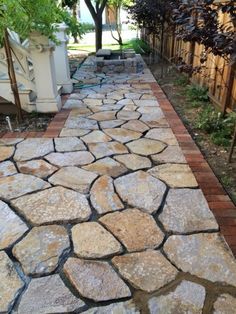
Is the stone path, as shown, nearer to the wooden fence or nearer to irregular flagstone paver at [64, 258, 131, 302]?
irregular flagstone paver at [64, 258, 131, 302]

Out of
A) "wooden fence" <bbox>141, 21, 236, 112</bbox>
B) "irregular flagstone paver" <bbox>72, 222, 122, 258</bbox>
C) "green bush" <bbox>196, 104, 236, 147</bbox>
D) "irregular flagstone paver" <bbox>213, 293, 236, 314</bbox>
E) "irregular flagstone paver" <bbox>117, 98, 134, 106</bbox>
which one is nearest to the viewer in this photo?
"irregular flagstone paver" <bbox>213, 293, 236, 314</bbox>

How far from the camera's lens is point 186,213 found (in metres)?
1.92

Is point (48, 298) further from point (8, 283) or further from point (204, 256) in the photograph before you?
point (204, 256)

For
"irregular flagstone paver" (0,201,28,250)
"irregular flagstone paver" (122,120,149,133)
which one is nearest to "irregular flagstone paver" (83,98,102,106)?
"irregular flagstone paver" (122,120,149,133)

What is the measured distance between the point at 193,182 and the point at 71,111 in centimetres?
221

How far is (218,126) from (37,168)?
6.48ft

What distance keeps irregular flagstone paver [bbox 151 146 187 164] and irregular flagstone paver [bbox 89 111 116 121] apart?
43.8 inches

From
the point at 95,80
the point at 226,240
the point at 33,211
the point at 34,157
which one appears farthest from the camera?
the point at 95,80

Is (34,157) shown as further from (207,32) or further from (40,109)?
(207,32)

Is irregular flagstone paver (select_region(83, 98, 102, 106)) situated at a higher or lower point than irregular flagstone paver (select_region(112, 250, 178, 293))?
higher

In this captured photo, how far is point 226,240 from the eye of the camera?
170 cm

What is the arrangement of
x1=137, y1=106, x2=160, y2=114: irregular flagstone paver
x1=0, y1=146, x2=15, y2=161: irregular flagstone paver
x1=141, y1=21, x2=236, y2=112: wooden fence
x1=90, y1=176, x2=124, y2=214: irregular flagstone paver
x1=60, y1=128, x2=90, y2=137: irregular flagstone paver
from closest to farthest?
x1=90, y1=176, x2=124, y2=214: irregular flagstone paver, x1=0, y1=146, x2=15, y2=161: irregular flagstone paver, x1=60, y1=128, x2=90, y2=137: irregular flagstone paver, x1=141, y1=21, x2=236, y2=112: wooden fence, x1=137, y1=106, x2=160, y2=114: irregular flagstone paver

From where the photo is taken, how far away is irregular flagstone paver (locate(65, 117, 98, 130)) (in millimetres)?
3357

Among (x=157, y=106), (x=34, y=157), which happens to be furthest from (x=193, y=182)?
(x=157, y=106)
